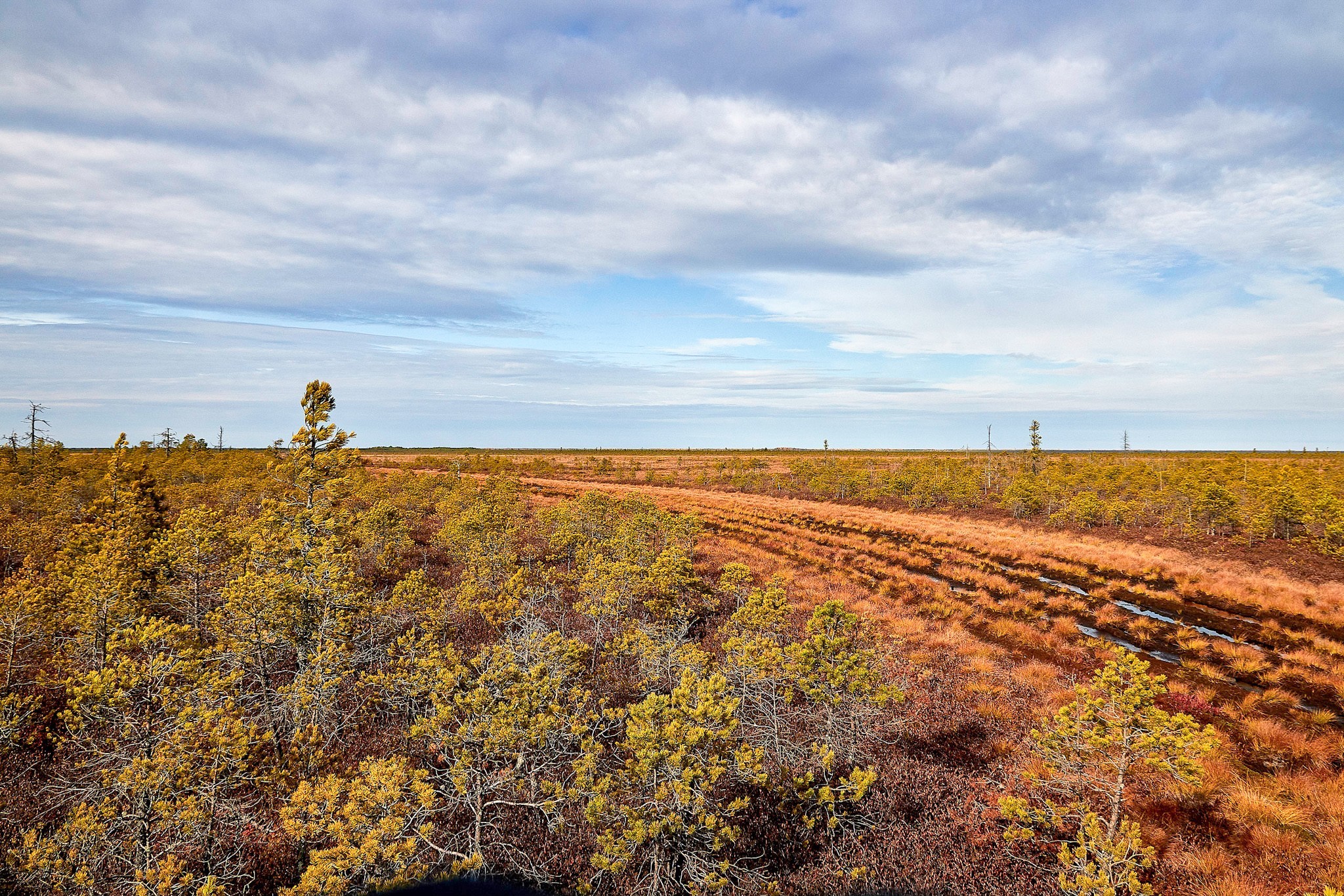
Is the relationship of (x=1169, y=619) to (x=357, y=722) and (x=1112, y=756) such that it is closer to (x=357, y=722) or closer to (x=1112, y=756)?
(x=1112, y=756)

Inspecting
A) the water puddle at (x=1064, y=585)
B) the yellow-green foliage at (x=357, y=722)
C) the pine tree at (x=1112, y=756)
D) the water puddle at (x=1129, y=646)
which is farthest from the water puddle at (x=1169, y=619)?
the pine tree at (x=1112, y=756)

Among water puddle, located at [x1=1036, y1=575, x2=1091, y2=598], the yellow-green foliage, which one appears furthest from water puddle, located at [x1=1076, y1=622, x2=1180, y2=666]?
the yellow-green foliage

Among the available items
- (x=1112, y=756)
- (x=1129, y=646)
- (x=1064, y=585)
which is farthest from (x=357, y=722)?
(x=1064, y=585)

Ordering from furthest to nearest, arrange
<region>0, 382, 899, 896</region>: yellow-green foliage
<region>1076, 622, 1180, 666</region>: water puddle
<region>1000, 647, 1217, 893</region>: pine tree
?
1. <region>1076, 622, 1180, 666</region>: water puddle
2. <region>0, 382, 899, 896</region>: yellow-green foliage
3. <region>1000, 647, 1217, 893</region>: pine tree

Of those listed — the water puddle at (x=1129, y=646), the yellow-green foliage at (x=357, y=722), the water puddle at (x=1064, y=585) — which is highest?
the yellow-green foliage at (x=357, y=722)

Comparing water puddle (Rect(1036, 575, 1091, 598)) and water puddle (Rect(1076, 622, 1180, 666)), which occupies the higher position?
water puddle (Rect(1036, 575, 1091, 598))

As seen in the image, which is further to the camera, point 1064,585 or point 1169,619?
point 1064,585

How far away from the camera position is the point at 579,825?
8.14 m

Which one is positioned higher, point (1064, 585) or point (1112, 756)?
point (1112, 756)

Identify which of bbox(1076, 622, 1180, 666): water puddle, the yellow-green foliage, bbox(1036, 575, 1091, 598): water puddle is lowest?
bbox(1076, 622, 1180, 666): water puddle

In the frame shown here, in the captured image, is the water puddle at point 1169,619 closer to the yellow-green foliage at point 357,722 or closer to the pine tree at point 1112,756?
the yellow-green foliage at point 357,722

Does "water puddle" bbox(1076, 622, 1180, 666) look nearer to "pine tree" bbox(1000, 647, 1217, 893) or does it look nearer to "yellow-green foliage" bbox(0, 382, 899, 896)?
"yellow-green foliage" bbox(0, 382, 899, 896)

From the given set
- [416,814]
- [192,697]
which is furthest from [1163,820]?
[192,697]

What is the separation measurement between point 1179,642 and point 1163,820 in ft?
44.8
